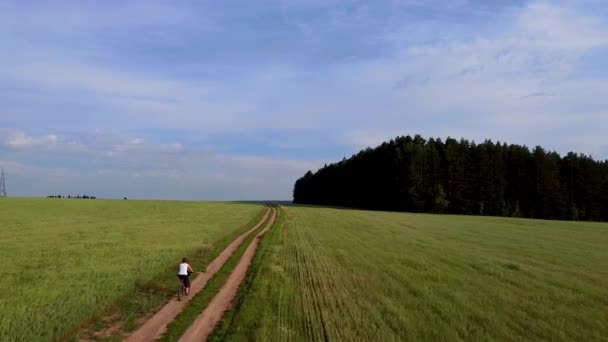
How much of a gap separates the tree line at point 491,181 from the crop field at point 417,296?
7744 cm

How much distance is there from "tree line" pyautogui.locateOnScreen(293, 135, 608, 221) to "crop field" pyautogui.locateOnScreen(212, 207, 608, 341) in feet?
254

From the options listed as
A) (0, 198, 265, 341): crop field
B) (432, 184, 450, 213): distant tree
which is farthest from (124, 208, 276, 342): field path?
(432, 184, 450, 213): distant tree

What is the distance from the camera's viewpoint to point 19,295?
1706 centimetres

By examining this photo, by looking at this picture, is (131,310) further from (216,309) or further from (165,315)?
(216,309)

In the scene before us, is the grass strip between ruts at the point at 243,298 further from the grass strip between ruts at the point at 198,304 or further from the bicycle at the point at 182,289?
the bicycle at the point at 182,289

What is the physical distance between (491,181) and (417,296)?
98733 mm

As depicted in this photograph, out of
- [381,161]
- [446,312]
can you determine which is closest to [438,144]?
[381,161]

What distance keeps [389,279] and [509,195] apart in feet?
320

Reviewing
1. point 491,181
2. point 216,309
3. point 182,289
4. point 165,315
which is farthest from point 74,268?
point 491,181

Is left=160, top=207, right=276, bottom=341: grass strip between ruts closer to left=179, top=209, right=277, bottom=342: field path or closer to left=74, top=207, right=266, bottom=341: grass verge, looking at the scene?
left=179, top=209, right=277, bottom=342: field path

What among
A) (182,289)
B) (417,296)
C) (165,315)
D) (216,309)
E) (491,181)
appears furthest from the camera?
(491,181)

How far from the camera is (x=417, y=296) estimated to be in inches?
698

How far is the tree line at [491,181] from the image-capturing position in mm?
105500

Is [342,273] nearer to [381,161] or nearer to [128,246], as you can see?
[128,246]
